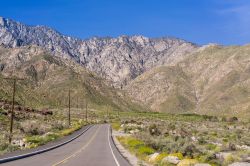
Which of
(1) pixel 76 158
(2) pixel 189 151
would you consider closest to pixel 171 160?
(1) pixel 76 158

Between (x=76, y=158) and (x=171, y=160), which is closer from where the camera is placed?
(x=171, y=160)

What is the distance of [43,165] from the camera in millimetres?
20203

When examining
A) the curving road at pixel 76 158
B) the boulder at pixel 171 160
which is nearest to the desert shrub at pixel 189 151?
the curving road at pixel 76 158

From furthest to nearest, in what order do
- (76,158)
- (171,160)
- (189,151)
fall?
(189,151) < (76,158) < (171,160)

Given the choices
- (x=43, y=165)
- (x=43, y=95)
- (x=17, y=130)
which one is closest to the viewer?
(x=43, y=165)

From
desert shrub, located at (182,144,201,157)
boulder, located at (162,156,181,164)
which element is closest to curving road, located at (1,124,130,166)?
boulder, located at (162,156,181,164)

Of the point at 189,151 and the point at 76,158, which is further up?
the point at 189,151

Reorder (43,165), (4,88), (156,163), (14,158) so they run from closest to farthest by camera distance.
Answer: (43,165) → (156,163) → (14,158) → (4,88)

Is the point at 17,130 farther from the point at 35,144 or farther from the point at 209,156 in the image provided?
the point at 209,156

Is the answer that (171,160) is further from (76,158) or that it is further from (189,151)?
(189,151)

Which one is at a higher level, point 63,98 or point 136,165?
point 63,98

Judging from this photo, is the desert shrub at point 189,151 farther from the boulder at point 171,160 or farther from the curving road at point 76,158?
the boulder at point 171,160

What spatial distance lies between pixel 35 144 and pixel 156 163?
58.0 ft

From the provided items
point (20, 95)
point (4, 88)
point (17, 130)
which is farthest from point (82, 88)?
point (17, 130)
